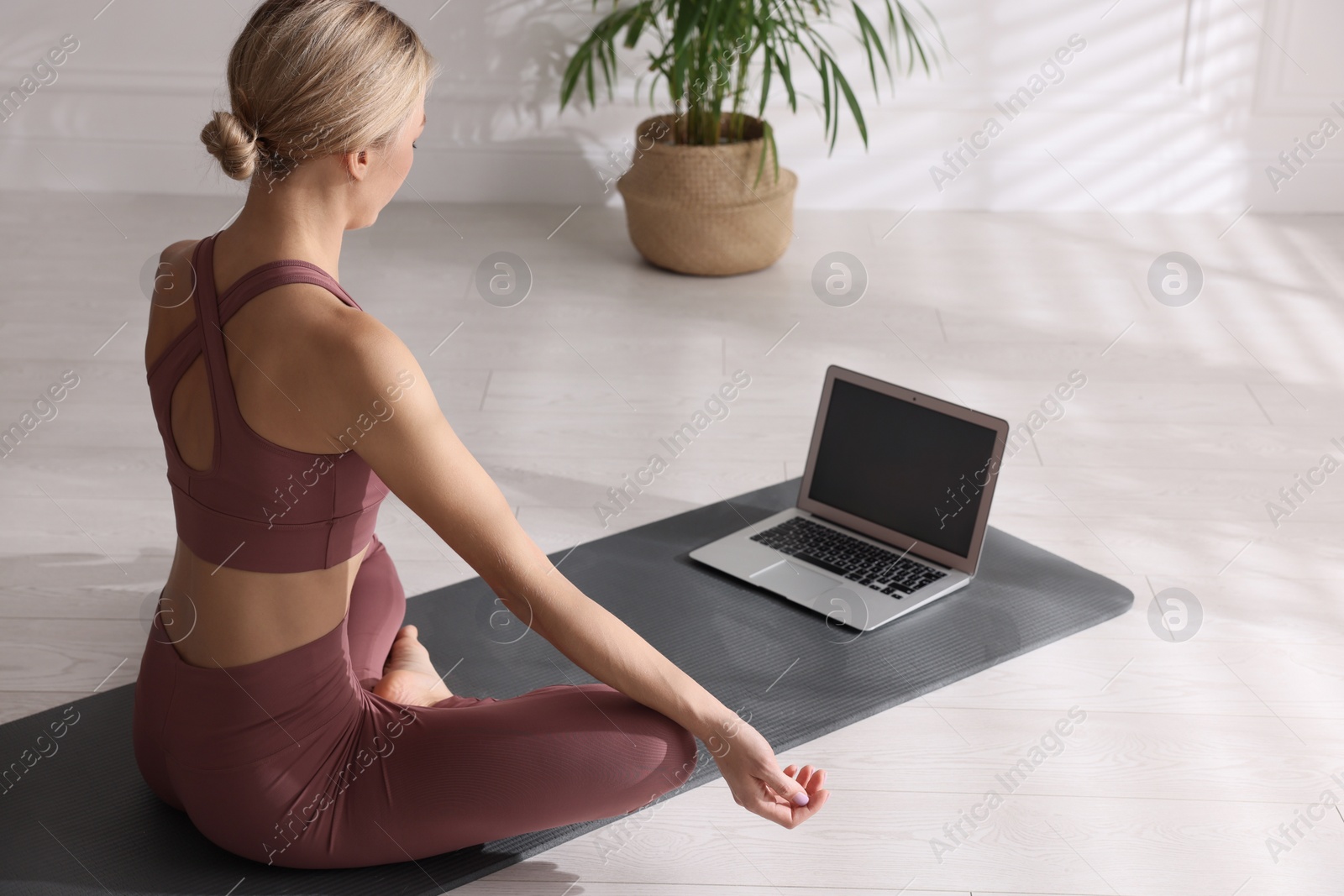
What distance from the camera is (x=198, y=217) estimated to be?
3895 millimetres

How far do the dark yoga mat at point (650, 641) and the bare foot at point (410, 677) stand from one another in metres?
0.09

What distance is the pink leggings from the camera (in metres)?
1.38

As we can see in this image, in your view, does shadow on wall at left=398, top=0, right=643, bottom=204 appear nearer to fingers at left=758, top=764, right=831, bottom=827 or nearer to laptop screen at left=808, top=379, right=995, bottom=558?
laptop screen at left=808, top=379, right=995, bottom=558

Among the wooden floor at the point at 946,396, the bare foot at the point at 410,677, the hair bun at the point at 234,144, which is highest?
the hair bun at the point at 234,144

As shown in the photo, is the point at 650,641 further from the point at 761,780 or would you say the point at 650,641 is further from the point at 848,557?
the point at 761,780

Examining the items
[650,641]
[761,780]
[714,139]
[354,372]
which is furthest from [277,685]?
[714,139]

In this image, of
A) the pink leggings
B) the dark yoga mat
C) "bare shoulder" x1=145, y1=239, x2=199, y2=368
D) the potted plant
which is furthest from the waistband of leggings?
the potted plant

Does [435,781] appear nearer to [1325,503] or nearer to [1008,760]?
[1008,760]

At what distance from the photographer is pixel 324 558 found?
1.36m

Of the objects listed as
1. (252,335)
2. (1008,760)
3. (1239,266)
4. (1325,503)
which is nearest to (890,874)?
(1008,760)

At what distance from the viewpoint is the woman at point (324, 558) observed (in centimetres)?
124

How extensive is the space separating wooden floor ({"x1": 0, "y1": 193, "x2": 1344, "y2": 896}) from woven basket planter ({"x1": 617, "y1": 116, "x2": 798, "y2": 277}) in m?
0.08

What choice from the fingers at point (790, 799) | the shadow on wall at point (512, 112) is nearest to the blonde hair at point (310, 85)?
the fingers at point (790, 799)

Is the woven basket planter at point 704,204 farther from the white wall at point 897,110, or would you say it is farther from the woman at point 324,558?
the woman at point 324,558
